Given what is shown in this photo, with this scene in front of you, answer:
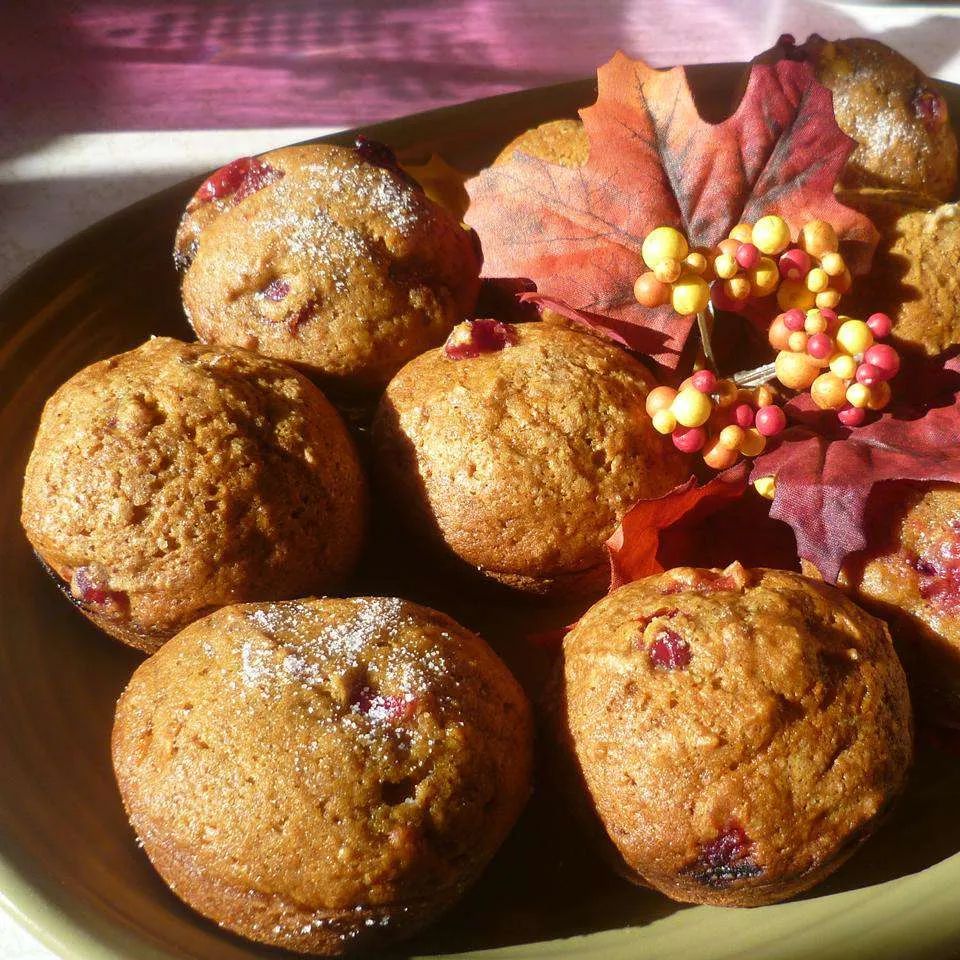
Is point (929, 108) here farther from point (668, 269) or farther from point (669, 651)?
point (669, 651)

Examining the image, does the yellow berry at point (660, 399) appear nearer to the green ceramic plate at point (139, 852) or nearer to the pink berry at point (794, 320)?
the pink berry at point (794, 320)

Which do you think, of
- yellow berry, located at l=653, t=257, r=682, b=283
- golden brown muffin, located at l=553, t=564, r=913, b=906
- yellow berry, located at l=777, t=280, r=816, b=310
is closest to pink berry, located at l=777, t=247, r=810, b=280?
yellow berry, located at l=777, t=280, r=816, b=310

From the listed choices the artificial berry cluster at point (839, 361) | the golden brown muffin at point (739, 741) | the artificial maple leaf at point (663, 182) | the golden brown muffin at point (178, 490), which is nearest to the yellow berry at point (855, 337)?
the artificial berry cluster at point (839, 361)

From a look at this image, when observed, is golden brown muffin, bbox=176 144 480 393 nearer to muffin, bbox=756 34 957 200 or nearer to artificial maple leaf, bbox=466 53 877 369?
artificial maple leaf, bbox=466 53 877 369

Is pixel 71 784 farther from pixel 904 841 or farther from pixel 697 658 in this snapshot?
pixel 904 841

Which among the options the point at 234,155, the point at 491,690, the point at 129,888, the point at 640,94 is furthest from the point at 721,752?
the point at 234,155
